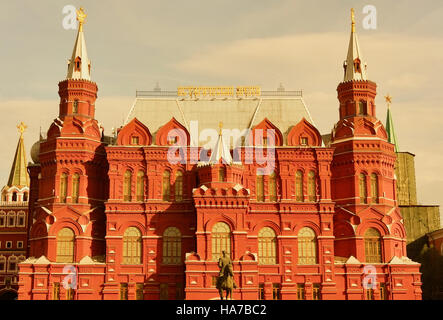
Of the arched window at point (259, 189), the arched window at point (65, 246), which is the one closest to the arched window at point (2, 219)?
the arched window at point (65, 246)

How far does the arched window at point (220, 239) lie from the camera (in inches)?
2289

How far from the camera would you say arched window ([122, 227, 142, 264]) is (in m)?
60.6

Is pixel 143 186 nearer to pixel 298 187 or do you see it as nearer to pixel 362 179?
pixel 298 187

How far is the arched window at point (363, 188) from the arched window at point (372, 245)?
288 cm

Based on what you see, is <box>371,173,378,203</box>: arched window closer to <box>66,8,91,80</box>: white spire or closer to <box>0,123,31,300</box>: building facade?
<box>66,8,91,80</box>: white spire

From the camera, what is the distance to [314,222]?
6169 centimetres

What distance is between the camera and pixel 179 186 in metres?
63.0

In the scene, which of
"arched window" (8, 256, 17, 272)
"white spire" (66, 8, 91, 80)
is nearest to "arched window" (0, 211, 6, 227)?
"arched window" (8, 256, 17, 272)

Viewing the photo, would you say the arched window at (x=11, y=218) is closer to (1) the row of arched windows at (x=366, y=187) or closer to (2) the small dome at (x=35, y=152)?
(2) the small dome at (x=35, y=152)

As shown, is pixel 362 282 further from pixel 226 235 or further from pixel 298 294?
pixel 226 235

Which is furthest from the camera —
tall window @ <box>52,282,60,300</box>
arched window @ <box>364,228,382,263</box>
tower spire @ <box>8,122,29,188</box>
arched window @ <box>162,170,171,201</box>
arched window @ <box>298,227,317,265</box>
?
tower spire @ <box>8,122,29,188</box>

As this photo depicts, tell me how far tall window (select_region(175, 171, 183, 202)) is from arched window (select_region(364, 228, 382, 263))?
16841 mm

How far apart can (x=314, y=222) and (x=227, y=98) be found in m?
15.0
